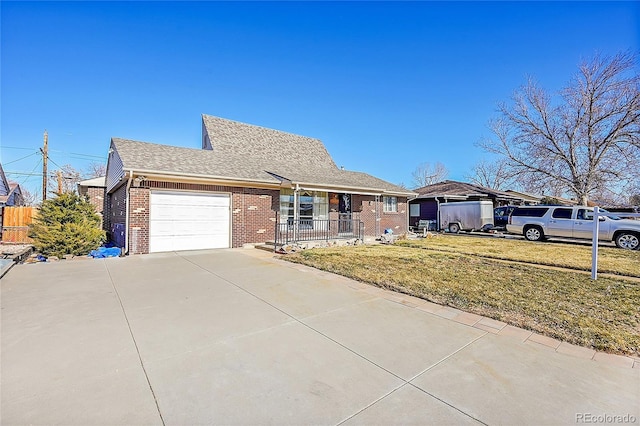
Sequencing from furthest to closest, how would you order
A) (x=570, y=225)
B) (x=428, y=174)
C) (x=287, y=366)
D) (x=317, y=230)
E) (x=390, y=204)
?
1. (x=428, y=174)
2. (x=390, y=204)
3. (x=317, y=230)
4. (x=570, y=225)
5. (x=287, y=366)

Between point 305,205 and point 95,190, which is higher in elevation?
point 95,190

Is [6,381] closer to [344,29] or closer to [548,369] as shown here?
[548,369]

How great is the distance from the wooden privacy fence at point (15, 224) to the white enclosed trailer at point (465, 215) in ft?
77.8

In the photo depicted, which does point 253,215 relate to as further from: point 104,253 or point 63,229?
point 63,229

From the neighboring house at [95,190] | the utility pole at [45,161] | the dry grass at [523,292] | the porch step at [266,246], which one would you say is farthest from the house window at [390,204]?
the utility pole at [45,161]

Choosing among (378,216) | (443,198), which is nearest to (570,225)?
(378,216)

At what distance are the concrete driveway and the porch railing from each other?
674 centimetres

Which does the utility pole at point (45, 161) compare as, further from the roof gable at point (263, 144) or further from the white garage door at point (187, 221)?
the white garage door at point (187, 221)

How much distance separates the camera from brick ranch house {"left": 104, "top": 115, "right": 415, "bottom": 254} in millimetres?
9508

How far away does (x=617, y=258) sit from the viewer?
9.13 m

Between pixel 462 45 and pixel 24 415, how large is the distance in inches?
595

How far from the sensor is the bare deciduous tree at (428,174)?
44250 mm

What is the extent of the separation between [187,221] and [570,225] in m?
16.6

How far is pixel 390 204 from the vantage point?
16812 mm
